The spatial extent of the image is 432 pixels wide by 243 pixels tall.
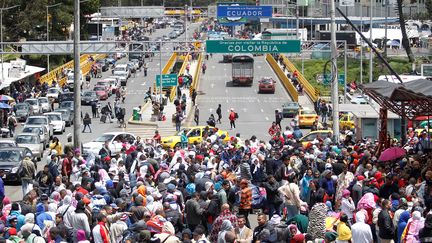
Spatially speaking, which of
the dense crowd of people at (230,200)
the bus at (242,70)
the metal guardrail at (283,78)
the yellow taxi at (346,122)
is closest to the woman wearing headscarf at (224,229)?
the dense crowd of people at (230,200)

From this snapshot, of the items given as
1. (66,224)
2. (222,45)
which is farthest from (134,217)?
(222,45)

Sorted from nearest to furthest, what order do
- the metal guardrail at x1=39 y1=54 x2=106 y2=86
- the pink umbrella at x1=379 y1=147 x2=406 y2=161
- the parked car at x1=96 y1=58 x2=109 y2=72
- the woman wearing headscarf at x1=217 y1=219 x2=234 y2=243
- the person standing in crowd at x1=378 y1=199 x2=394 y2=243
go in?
1. the woman wearing headscarf at x1=217 y1=219 x2=234 y2=243
2. the person standing in crowd at x1=378 y1=199 x2=394 y2=243
3. the pink umbrella at x1=379 y1=147 x2=406 y2=161
4. the metal guardrail at x1=39 y1=54 x2=106 y2=86
5. the parked car at x1=96 y1=58 x2=109 y2=72

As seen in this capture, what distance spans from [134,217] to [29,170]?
1230cm

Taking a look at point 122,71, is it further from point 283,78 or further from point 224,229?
point 224,229

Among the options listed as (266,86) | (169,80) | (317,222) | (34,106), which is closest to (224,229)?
(317,222)

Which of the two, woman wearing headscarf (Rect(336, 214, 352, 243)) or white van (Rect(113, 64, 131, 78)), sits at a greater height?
white van (Rect(113, 64, 131, 78))

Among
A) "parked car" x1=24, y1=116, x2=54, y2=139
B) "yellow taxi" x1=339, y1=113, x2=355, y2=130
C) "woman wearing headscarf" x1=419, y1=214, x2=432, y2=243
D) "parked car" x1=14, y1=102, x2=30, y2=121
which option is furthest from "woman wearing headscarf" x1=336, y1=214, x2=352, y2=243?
"parked car" x1=14, y1=102, x2=30, y2=121

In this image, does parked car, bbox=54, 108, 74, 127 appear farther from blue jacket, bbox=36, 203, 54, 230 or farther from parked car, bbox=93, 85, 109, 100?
blue jacket, bbox=36, 203, 54, 230

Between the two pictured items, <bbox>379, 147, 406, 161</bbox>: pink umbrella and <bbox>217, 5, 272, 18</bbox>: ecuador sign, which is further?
<bbox>217, 5, 272, 18</bbox>: ecuador sign

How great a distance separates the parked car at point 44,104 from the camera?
67.9 m

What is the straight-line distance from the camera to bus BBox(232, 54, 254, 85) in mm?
87812

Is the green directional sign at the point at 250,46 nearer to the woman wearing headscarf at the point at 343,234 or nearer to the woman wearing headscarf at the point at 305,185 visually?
the woman wearing headscarf at the point at 305,185

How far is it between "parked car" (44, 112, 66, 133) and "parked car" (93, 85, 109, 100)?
2047 centimetres

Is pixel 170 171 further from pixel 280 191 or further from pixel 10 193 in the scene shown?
pixel 10 193
